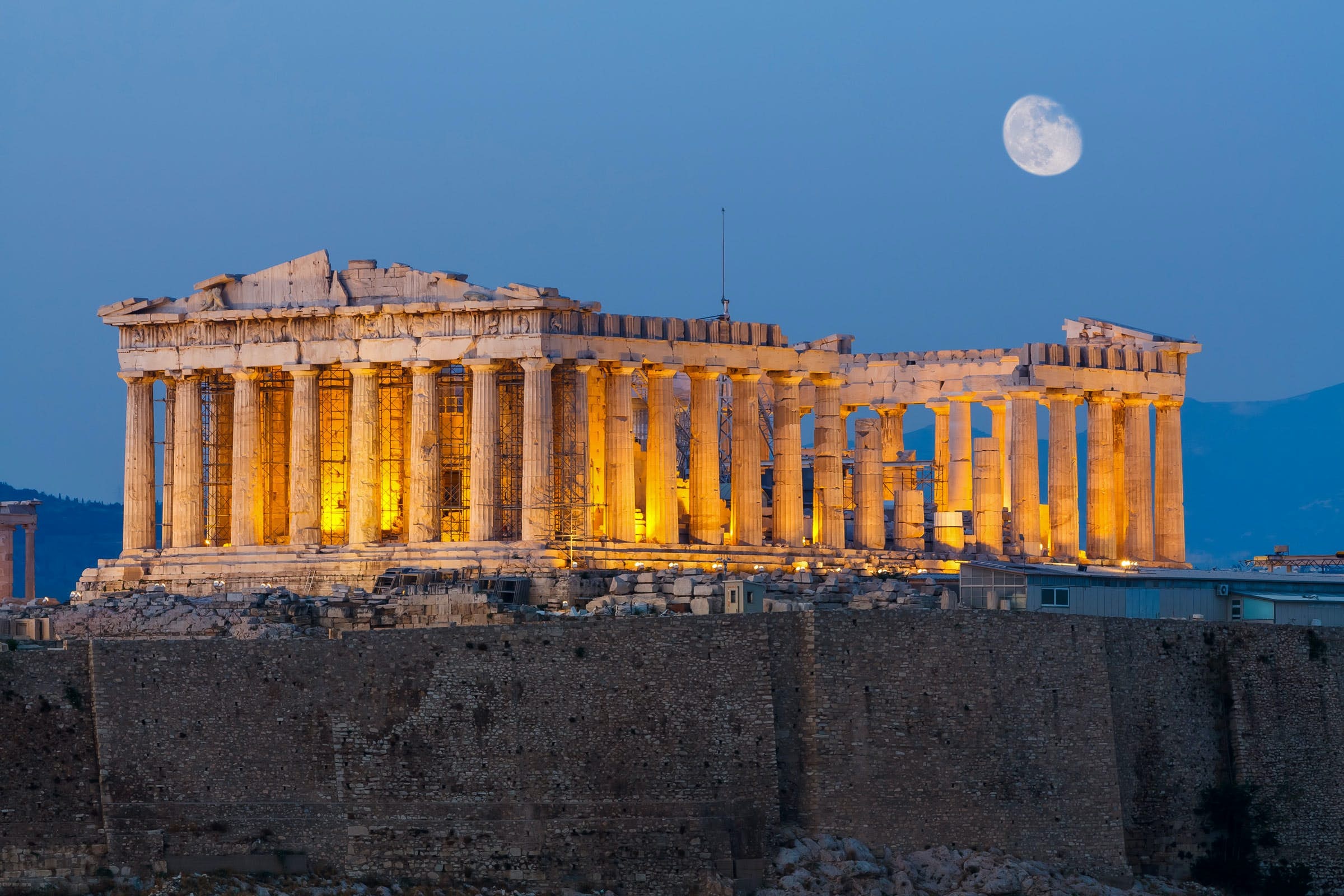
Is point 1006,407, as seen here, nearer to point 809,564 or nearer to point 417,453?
point 809,564

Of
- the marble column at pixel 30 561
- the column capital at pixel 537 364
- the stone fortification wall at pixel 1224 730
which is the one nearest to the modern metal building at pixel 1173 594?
the stone fortification wall at pixel 1224 730

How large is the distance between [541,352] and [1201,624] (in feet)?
91.8

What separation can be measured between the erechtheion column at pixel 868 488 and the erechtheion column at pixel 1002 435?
5.48m

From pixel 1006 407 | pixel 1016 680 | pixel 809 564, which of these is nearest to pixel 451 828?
pixel 1016 680

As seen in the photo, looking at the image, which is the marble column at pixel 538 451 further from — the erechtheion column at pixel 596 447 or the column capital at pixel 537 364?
the erechtheion column at pixel 596 447

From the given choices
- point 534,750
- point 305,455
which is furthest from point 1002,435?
point 534,750

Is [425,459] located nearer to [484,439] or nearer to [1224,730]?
[484,439]

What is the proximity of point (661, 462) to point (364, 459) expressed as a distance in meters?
11.5

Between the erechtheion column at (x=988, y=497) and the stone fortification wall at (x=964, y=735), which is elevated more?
the erechtheion column at (x=988, y=497)

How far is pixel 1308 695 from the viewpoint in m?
87.8

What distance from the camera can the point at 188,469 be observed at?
107500 millimetres

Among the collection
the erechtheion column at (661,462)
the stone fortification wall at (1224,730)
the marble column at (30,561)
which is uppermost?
the erechtheion column at (661,462)

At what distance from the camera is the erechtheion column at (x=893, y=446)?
123 m

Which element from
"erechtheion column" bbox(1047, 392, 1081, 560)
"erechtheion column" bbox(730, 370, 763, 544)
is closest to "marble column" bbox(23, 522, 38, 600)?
"erechtheion column" bbox(730, 370, 763, 544)
